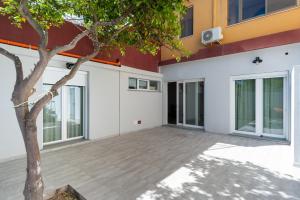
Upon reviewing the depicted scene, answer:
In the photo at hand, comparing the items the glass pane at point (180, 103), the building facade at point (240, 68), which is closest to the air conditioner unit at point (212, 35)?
the building facade at point (240, 68)

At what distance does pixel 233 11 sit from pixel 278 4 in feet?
5.38

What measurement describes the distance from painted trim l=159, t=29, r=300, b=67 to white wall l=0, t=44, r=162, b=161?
2764mm

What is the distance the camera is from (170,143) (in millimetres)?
6281

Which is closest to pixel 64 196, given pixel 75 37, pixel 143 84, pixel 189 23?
pixel 75 37

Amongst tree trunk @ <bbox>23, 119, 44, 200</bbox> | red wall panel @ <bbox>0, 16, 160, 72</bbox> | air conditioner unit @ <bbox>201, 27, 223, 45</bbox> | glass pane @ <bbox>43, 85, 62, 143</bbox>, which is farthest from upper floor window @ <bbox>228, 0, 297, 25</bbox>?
tree trunk @ <bbox>23, 119, 44, 200</bbox>

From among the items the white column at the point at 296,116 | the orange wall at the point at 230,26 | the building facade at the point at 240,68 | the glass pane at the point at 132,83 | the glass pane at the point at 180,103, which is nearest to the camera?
the white column at the point at 296,116

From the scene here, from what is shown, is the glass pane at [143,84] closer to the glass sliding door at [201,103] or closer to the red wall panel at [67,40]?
the red wall panel at [67,40]

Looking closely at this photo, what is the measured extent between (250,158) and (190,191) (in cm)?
253

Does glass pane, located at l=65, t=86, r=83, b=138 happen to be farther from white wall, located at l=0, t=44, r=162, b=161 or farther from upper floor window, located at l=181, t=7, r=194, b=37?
upper floor window, located at l=181, t=7, r=194, b=37

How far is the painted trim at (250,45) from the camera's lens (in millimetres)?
5965

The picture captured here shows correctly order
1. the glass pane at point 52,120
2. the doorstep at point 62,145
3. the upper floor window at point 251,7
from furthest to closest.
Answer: the upper floor window at point 251,7 → the glass pane at point 52,120 → the doorstep at point 62,145

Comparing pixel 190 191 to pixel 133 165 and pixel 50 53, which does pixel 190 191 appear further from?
pixel 50 53

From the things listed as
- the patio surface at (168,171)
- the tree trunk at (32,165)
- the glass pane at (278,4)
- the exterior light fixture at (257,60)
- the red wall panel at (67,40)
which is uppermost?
the glass pane at (278,4)

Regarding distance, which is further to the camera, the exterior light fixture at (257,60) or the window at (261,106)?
the exterior light fixture at (257,60)
